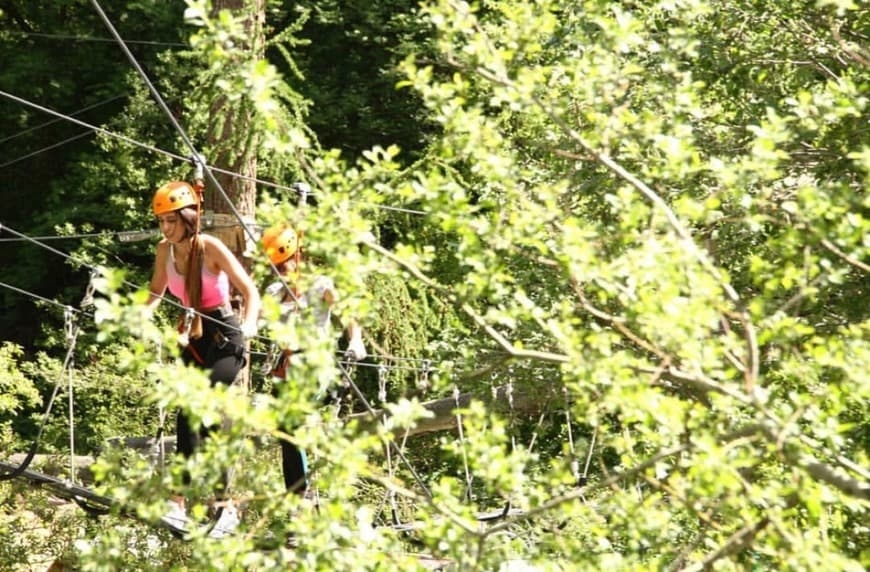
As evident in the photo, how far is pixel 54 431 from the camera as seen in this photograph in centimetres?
956

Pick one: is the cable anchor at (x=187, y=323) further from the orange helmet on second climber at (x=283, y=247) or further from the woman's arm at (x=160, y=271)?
the orange helmet on second climber at (x=283, y=247)

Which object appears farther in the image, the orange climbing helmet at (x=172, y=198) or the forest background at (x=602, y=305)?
the orange climbing helmet at (x=172, y=198)

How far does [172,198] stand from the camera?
4664 millimetres

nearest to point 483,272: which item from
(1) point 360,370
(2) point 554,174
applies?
(2) point 554,174

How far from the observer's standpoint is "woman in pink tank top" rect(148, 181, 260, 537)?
4660mm

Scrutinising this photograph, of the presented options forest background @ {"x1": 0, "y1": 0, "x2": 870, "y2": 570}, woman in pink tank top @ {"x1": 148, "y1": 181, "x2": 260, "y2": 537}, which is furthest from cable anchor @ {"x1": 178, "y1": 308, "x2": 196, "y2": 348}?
forest background @ {"x1": 0, "y1": 0, "x2": 870, "y2": 570}

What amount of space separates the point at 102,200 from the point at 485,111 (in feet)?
11.0

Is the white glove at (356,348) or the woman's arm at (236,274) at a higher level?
the woman's arm at (236,274)

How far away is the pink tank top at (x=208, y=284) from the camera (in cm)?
476

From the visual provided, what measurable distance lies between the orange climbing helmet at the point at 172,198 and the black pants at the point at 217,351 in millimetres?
390

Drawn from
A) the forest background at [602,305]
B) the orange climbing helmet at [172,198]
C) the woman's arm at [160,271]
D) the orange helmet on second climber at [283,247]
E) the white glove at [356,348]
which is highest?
the forest background at [602,305]

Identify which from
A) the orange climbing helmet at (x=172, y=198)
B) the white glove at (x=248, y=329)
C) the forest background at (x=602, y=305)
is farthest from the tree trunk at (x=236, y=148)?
the white glove at (x=248, y=329)

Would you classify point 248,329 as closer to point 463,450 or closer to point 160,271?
point 160,271

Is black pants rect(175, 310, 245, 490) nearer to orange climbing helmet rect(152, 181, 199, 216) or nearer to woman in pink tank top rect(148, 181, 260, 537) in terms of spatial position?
woman in pink tank top rect(148, 181, 260, 537)
